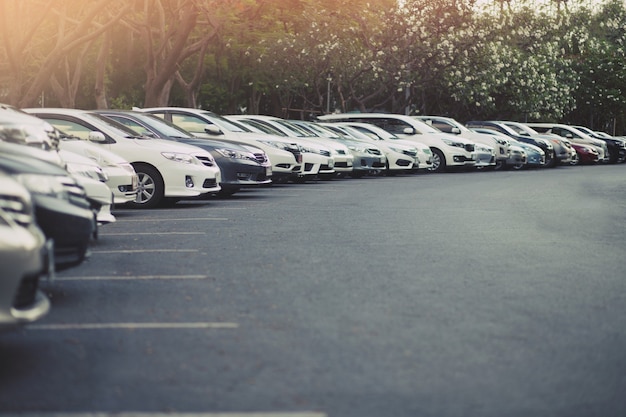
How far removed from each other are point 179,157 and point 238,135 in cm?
554

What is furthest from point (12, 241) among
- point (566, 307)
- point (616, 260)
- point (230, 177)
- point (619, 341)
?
point (230, 177)

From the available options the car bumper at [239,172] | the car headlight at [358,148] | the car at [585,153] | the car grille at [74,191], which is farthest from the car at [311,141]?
the car at [585,153]

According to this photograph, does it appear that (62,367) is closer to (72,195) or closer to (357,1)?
(72,195)

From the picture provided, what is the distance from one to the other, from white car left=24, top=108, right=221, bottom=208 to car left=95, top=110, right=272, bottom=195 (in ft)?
3.29

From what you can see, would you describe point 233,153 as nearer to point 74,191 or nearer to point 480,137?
point 74,191

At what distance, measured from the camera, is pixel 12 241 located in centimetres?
589

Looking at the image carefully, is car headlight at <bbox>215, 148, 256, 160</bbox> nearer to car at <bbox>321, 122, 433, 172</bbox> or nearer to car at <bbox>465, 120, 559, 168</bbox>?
car at <bbox>321, 122, 433, 172</bbox>

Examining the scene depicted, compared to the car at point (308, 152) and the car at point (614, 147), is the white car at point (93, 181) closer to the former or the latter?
the car at point (308, 152)

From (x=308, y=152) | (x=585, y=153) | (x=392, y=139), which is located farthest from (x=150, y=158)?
(x=585, y=153)

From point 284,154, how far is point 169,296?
579 inches

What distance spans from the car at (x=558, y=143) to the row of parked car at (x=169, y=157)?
0.05 m

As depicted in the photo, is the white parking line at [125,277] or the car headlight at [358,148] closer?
the white parking line at [125,277]

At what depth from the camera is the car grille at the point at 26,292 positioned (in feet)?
20.2

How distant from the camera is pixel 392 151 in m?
30.7
